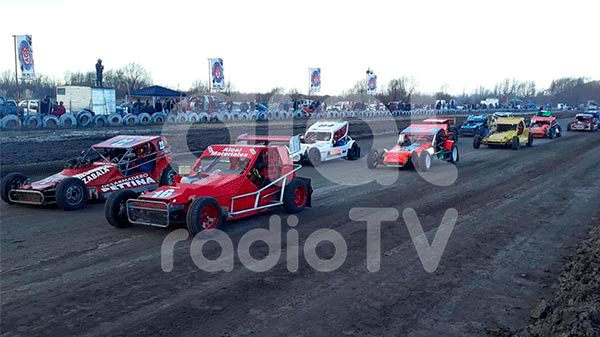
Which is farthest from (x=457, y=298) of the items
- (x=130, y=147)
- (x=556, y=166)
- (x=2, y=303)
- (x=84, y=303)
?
(x=556, y=166)

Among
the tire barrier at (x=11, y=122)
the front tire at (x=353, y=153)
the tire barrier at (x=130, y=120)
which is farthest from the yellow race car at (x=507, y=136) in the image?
the tire barrier at (x=11, y=122)

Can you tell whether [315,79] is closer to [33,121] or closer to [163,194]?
[33,121]

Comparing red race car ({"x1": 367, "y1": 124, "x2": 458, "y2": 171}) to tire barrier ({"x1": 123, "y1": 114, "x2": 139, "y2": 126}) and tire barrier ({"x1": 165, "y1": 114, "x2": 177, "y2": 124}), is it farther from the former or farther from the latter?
tire barrier ({"x1": 165, "y1": 114, "x2": 177, "y2": 124})

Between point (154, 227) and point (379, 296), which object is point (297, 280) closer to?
point (379, 296)

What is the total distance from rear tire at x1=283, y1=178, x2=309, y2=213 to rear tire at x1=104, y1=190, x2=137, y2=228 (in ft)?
9.15

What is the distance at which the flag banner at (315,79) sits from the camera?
45.2m

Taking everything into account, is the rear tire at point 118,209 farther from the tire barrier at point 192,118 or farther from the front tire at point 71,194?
the tire barrier at point 192,118

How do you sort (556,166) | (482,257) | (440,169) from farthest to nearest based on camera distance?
(556,166), (440,169), (482,257)

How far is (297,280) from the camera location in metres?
6.28

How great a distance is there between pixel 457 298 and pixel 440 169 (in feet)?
36.2

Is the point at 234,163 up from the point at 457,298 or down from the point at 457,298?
up

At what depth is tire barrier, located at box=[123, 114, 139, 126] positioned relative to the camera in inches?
1163

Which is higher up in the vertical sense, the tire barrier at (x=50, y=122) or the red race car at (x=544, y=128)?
the tire barrier at (x=50, y=122)

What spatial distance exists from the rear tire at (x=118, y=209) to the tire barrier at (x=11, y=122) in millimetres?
18818
